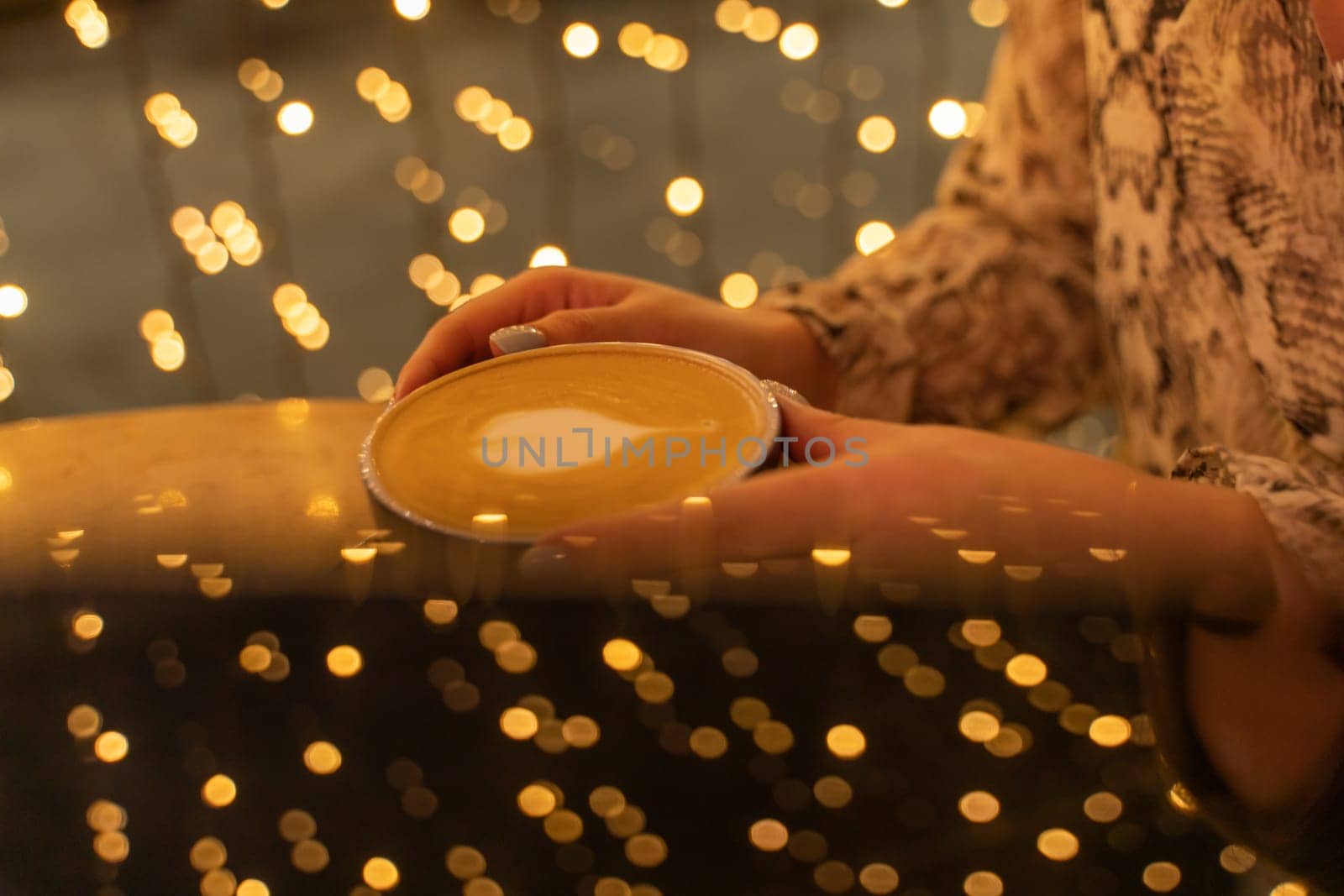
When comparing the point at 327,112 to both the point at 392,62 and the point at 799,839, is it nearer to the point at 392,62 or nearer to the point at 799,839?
the point at 392,62

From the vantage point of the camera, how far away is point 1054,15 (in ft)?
2.04

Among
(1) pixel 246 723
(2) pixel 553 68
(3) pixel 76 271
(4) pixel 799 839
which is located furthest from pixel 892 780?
(2) pixel 553 68

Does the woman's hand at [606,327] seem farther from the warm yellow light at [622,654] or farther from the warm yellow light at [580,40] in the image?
the warm yellow light at [580,40]

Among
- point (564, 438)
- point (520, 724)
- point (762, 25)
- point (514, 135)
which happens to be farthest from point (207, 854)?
point (762, 25)

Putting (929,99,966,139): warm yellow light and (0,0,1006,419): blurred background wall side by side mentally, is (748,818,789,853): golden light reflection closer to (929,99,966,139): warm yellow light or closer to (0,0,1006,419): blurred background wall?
(0,0,1006,419): blurred background wall

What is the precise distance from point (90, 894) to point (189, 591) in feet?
0.71

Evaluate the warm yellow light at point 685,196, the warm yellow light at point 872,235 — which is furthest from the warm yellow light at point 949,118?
the warm yellow light at point 685,196

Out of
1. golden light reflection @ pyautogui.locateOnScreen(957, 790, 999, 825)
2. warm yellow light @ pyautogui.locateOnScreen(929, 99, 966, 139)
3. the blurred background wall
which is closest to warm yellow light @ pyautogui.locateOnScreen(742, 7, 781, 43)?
the blurred background wall

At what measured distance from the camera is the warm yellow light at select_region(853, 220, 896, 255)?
156 cm

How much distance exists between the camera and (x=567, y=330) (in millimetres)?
517

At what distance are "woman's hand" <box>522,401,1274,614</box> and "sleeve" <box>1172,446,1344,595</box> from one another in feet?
0.04

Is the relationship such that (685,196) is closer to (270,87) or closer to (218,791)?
(270,87)

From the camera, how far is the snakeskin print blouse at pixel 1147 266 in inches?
17.4

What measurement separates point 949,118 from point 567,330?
134cm
